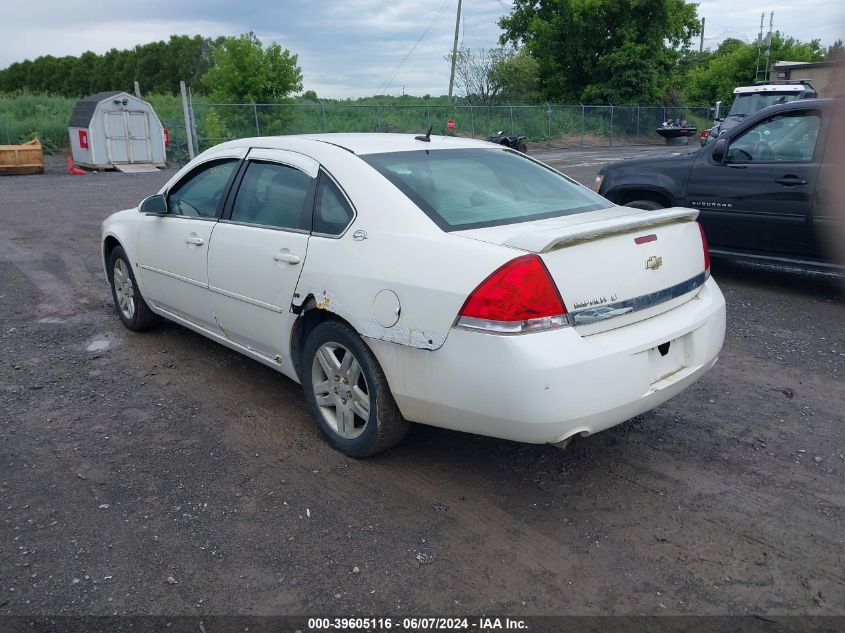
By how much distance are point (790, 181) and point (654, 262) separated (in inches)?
166

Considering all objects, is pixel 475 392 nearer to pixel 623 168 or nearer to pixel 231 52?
pixel 623 168

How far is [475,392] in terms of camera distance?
3131mm

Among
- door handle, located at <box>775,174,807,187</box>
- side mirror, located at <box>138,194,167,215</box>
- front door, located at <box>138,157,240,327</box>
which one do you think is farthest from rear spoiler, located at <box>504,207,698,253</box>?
door handle, located at <box>775,174,807,187</box>

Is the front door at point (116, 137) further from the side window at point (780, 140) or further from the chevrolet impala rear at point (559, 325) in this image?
the chevrolet impala rear at point (559, 325)

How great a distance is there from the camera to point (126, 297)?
19.7 ft

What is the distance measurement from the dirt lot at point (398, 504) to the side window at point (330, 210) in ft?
3.73

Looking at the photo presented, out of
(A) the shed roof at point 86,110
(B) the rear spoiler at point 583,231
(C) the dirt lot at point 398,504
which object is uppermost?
(A) the shed roof at point 86,110

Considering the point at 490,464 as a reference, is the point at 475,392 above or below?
above

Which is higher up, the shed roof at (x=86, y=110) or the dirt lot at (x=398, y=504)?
the shed roof at (x=86, y=110)

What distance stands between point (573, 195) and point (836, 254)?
3590 millimetres

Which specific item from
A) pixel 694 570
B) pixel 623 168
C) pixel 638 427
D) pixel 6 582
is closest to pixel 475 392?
pixel 694 570

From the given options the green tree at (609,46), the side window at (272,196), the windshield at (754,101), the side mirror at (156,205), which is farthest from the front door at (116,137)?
the green tree at (609,46)

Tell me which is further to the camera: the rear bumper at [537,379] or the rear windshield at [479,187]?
the rear windshield at [479,187]

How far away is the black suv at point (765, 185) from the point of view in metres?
6.77
